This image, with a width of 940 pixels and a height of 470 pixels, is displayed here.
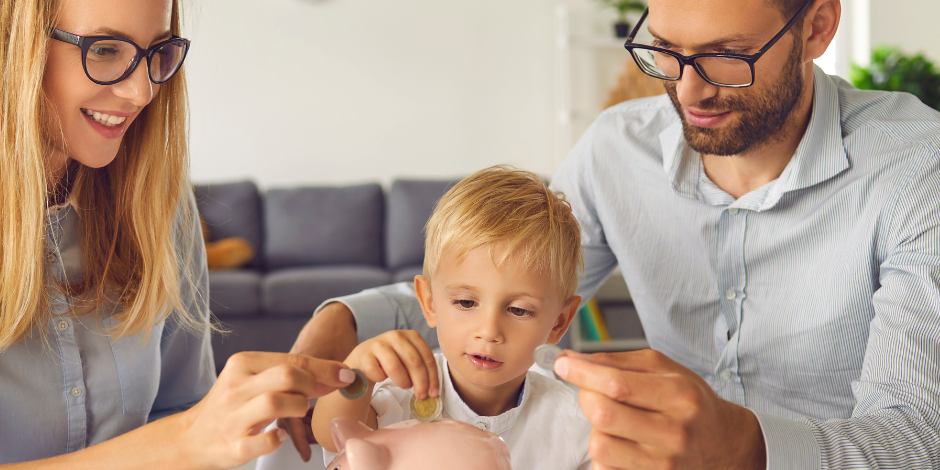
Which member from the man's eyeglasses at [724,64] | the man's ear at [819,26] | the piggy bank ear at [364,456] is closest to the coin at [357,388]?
the piggy bank ear at [364,456]

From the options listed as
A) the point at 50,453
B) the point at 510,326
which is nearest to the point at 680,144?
the point at 510,326

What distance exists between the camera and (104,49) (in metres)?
0.95

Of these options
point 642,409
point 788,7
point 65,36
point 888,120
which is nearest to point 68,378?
point 65,36

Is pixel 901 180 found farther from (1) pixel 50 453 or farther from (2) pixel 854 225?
(1) pixel 50 453

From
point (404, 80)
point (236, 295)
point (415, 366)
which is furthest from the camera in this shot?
point (404, 80)

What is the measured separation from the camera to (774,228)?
126 cm

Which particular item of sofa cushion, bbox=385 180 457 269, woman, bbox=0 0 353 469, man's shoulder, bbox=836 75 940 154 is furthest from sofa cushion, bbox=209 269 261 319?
man's shoulder, bbox=836 75 940 154

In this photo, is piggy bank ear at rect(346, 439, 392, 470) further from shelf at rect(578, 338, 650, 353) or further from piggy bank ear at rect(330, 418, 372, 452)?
shelf at rect(578, 338, 650, 353)

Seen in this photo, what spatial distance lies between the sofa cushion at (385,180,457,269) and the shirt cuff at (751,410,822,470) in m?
3.43

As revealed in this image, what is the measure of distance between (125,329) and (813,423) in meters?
0.99

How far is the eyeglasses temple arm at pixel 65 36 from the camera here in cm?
93

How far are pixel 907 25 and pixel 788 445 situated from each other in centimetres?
576

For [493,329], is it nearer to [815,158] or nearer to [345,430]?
[345,430]

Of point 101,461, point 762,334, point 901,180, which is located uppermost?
point 901,180
